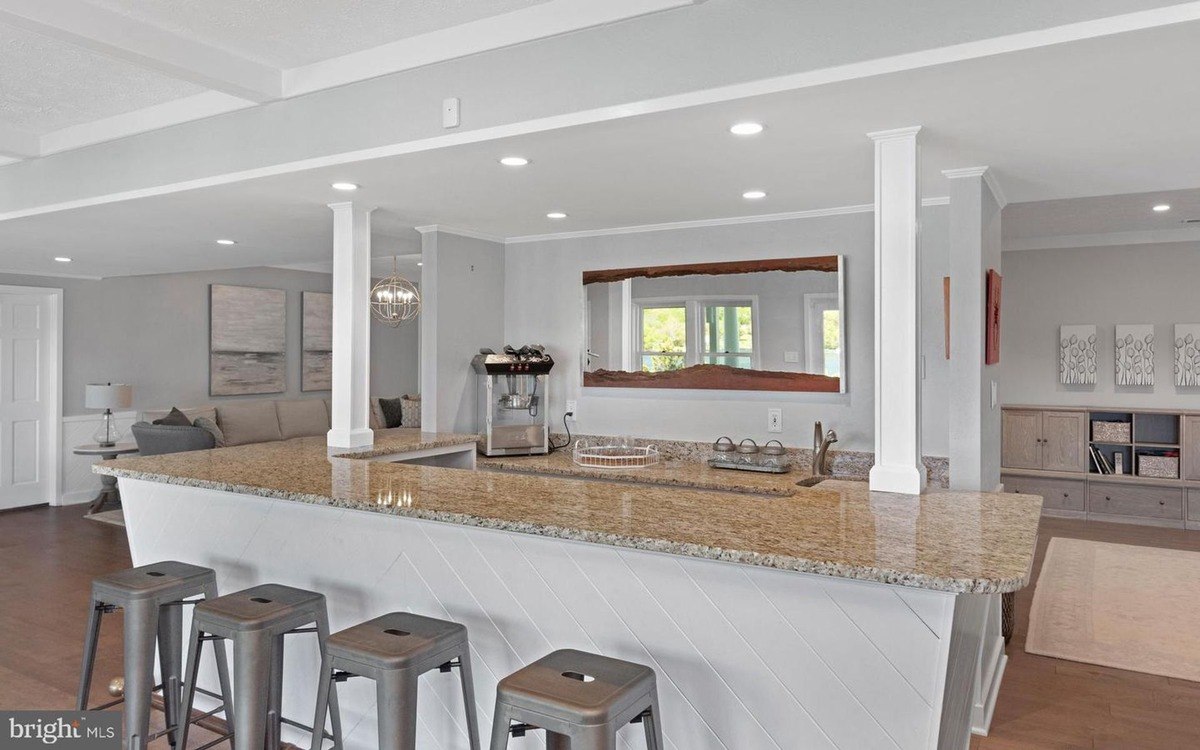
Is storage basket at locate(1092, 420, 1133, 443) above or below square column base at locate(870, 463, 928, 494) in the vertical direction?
below

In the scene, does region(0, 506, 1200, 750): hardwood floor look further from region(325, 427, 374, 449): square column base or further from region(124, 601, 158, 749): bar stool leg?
region(325, 427, 374, 449): square column base

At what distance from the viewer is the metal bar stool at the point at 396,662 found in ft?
6.77

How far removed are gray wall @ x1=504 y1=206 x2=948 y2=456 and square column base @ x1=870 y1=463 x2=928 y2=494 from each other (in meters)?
1.38

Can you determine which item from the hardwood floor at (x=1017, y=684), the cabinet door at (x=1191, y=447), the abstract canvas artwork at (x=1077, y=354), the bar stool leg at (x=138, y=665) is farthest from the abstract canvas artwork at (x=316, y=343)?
the cabinet door at (x=1191, y=447)

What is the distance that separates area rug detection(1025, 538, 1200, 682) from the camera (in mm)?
3811

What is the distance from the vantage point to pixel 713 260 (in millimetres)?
4520

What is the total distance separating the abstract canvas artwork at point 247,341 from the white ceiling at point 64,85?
487 cm

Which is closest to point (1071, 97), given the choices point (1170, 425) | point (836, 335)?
Answer: point (836, 335)

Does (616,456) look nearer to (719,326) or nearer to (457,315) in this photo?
(719,326)

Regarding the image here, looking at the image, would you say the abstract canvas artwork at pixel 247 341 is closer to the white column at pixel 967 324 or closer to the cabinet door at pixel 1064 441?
the white column at pixel 967 324

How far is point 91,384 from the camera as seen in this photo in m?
7.66

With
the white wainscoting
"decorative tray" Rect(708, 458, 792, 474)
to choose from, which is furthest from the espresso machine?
the white wainscoting

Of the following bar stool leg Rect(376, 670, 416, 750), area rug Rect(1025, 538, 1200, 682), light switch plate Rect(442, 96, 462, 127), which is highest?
light switch plate Rect(442, 96, 462, 127)

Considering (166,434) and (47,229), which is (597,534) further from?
(166,434)
